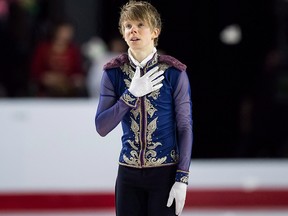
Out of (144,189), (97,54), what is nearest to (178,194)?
(144,189)

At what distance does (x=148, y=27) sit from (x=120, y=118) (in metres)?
0.32

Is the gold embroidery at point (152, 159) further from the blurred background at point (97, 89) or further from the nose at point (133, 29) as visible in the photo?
the blurred background at point (97, 89)

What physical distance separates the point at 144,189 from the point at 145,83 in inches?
15.0

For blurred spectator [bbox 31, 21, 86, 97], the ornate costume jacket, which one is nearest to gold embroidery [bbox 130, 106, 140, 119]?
the ornate costume jacket

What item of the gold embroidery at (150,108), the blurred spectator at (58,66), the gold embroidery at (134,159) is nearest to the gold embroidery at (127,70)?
the gold embroidery at (150,108)

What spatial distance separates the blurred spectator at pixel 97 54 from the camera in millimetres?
6410

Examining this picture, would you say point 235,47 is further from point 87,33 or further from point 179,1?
point 87,33

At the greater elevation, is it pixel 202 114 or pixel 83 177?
pixel 202 114

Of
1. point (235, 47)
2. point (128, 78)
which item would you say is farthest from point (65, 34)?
A: point (128, 78)

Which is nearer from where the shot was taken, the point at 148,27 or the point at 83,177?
the point at 148,27

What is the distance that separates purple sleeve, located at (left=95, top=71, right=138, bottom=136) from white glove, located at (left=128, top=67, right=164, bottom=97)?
2 centimetres

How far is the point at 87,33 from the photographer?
21.5 feet

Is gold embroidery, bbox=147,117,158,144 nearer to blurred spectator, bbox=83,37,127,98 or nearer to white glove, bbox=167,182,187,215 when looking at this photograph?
white glove, bbox=167,182,187,215

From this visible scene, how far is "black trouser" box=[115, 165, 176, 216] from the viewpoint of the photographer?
3.13m
